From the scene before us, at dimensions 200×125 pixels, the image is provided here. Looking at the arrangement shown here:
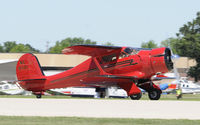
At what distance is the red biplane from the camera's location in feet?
62.4

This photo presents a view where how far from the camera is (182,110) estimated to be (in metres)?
12.9

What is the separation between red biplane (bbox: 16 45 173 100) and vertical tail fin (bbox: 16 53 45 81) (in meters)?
2.26

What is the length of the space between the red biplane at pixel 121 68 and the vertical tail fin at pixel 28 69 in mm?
2264

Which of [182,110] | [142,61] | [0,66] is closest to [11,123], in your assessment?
[182,110]

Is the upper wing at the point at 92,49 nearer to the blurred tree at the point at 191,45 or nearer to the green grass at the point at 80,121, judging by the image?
the green grass at the point at 80,121

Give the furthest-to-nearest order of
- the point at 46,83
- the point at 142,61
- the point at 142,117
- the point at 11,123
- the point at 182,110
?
the point at 46,83
the point at 142,61
the point at 182,110
the point at 142,117
the point at 11,123

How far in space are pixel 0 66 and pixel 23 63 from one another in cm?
2387

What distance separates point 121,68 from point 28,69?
7023mm

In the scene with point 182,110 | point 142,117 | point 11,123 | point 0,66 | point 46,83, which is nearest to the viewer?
point 11,123

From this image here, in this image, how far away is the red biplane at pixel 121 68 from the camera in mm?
19016

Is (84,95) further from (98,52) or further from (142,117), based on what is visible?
(142,117)

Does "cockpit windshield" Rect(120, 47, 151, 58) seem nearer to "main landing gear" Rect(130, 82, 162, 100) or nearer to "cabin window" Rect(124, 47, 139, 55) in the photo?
"cabin window" Rect(124, 47, 139, 55)

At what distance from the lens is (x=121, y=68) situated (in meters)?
19.8

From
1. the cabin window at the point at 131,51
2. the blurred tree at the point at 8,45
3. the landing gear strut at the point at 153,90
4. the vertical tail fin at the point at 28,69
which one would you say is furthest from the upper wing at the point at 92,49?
the blurred tree at the point at 8,45
